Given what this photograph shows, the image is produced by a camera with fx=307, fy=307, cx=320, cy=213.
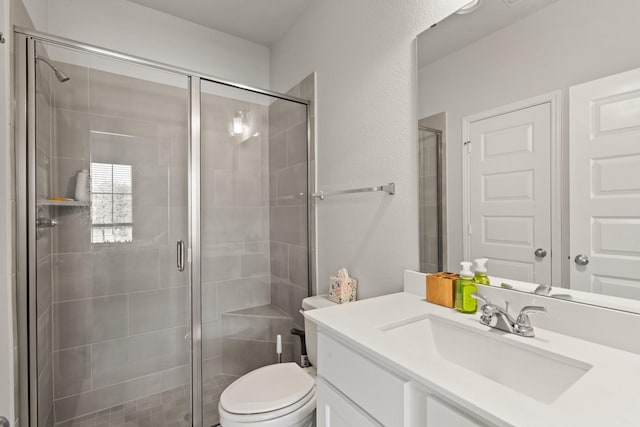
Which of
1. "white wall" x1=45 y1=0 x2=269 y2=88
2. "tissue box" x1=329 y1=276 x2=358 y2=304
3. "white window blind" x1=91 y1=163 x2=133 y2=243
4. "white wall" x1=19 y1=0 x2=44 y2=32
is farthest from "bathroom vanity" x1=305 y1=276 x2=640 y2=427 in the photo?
"white wall" x1=45 y1=0 x2=269 y2=88

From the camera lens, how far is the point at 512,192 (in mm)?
985

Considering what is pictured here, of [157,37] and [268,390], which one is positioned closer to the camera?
A: [268,390]

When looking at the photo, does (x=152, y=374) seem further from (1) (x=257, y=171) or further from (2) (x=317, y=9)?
(2) (x=317, y=9)

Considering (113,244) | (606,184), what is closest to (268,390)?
(113,244)

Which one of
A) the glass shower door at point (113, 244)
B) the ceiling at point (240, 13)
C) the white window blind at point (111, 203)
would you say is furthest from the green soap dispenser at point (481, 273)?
the ceiling at point (240, 13)

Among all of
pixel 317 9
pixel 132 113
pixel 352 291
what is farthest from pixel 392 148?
pixel 132 113

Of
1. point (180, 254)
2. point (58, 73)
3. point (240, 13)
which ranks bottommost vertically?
point (180, 254)

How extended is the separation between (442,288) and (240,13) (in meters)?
2.14

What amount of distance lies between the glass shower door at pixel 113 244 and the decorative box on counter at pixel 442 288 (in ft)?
4.08

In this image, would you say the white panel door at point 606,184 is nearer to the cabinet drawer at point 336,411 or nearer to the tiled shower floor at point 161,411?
the cabinet drawer at point 336,411

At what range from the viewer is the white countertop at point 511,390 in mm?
489

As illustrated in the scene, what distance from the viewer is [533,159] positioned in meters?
0.93

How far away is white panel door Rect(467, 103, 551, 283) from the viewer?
0.91 m

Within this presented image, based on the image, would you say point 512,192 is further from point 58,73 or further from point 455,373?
point 58,73
